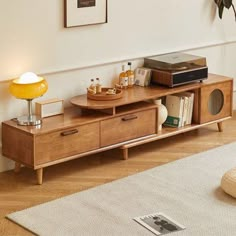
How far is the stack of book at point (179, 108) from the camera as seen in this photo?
5707 mm

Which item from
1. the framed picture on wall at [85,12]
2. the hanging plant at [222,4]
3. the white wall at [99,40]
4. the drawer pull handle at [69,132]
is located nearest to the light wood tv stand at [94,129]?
the drawer pull handle at [69,132]

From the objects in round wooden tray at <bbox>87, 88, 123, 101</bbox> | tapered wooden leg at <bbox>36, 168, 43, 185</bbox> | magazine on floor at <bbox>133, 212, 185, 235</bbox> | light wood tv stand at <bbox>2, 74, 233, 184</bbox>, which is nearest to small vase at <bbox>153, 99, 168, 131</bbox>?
light wood tv stand at <bbox>2, 74, 233, 184</bbox>

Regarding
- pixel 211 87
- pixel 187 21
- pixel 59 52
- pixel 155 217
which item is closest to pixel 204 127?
pixel 211 87

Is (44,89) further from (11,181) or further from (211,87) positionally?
(211,87)

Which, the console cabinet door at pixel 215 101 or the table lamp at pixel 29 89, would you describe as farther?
the console cabinet door at pixel 215 101

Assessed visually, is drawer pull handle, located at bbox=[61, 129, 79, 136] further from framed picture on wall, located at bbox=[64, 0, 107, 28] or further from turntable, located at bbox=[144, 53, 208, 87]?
turntable, located at bbox=[144, 53, 208, 87]

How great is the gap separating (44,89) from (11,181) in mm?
668

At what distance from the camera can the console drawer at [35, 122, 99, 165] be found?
15.7 feet

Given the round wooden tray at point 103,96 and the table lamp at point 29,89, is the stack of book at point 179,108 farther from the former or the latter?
the table lamp at point 29,89

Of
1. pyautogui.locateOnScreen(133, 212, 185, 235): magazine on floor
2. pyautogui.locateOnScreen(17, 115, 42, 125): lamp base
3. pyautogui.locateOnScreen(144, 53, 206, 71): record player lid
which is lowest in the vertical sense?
pyautogui.locateOnScreen(133, 212, 185, 235): magazine on floor

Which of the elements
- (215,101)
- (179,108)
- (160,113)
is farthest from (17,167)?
(215,101)

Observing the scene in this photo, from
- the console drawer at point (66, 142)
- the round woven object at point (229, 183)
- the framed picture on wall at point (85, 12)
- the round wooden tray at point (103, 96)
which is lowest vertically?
the round woven object at point (229, 183)

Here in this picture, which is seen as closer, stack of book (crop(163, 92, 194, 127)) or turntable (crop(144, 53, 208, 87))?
turntable (crop(144, 53, 208, 87))

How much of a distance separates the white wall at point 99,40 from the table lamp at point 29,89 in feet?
0.46
